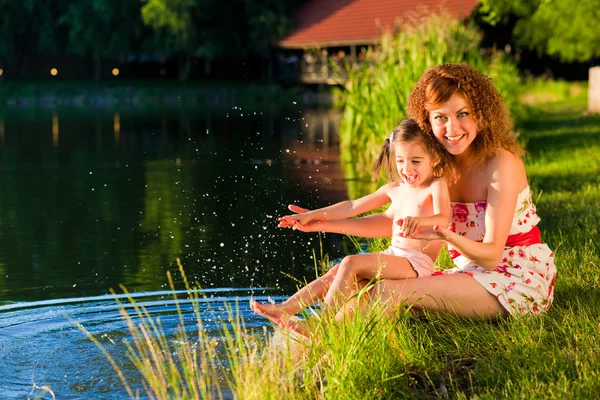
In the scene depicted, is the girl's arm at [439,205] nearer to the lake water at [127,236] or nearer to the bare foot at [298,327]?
the bare foot at [298,327]

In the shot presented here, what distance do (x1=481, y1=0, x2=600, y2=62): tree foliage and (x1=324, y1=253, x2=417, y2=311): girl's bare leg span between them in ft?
69.2

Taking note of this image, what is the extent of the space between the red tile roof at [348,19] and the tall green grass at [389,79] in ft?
56.9

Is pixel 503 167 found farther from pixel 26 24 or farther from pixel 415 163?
pixel 26 24

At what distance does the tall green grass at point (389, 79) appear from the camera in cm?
1275

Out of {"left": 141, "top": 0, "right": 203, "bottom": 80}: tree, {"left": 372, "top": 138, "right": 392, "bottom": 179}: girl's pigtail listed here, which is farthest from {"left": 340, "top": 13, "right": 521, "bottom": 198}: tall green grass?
{"left": 141, "top": 0, "right": 203, "bottom": 80}: tree

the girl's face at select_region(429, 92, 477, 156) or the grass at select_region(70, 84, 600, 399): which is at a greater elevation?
the girl's face at select_region(429, 92, 477, 156)

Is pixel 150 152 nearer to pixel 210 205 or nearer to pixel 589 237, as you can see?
pixel 210 205

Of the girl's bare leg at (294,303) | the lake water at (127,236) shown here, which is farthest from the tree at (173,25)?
the girl's bare leg at (294,303)

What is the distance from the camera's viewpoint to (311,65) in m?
41.1

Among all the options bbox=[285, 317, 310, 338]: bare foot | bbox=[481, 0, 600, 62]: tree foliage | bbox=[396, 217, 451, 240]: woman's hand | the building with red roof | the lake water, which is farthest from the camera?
the building with red roof

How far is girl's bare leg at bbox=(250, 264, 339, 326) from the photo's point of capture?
14.4ft

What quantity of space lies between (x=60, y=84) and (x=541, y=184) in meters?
33.6

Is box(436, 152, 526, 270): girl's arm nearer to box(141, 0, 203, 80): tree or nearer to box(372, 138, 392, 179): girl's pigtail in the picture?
box(372, 138, 392, 179): girl's pigtail

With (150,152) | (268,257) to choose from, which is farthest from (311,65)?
(268,257)
